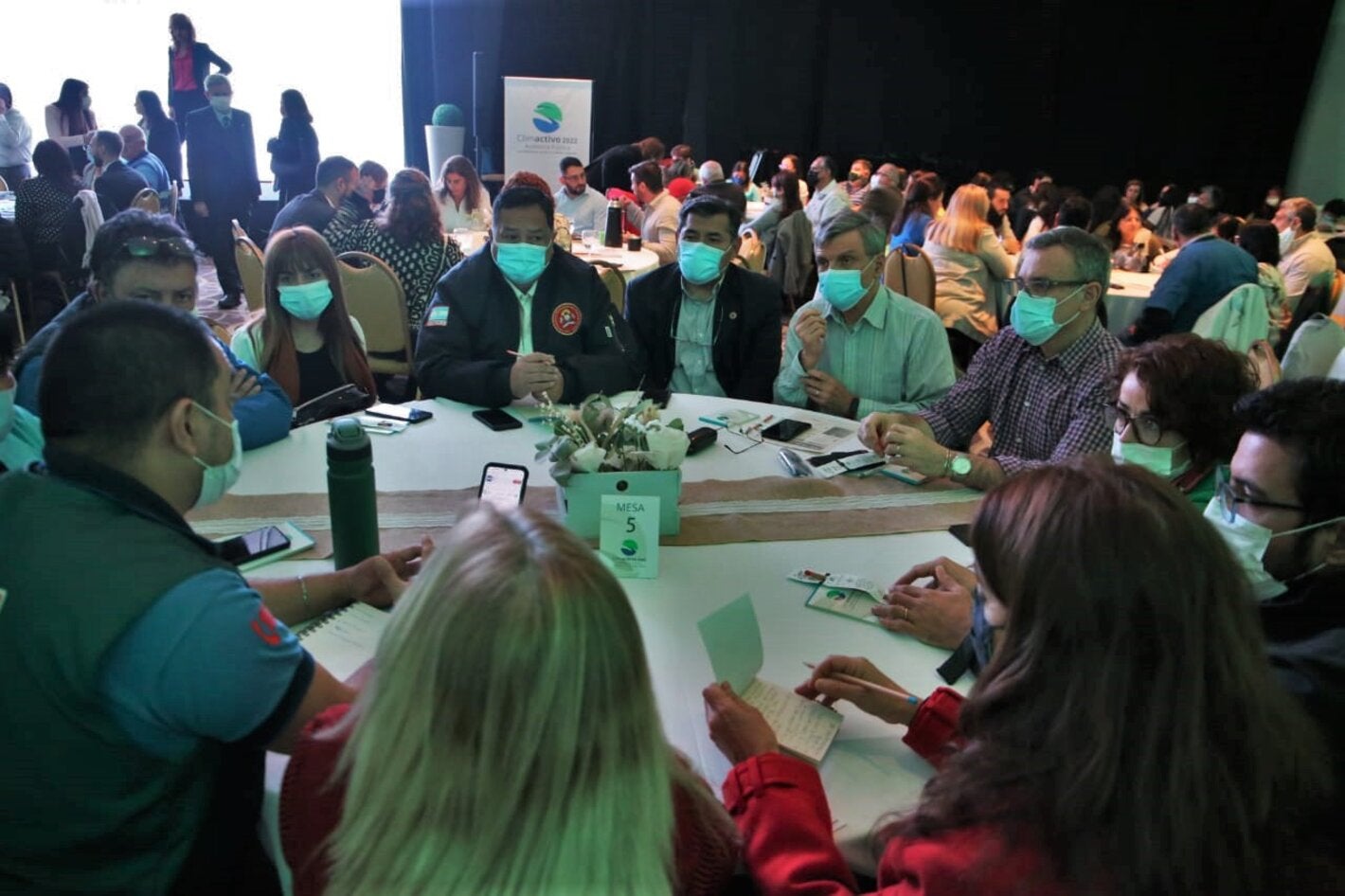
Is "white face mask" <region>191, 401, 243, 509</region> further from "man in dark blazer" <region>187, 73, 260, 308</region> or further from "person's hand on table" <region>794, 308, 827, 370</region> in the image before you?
"man in dark blazer" <region>187, 73, 260, 308</region>

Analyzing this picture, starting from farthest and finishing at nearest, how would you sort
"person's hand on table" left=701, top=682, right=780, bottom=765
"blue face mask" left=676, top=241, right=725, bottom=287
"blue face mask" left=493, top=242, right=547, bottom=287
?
"blue face mask" left=676, top=241, right=725, bottom=287
"blue face mask" left=493, top=242, right=547, bottom=287
"person's hand on table" left=701, top=682, right=780, bottom=765

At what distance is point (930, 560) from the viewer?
5.74 ft

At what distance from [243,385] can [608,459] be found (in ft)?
3.59

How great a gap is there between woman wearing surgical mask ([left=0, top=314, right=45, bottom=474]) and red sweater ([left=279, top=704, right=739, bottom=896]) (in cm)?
123

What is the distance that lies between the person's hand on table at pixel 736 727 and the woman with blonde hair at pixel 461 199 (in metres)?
5.47

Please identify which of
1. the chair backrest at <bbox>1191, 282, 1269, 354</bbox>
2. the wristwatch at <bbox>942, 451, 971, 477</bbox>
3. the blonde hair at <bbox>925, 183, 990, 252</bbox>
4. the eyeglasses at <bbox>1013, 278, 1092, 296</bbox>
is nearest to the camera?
the wristwatch at <bbox>942, 451, 971, 477</bbox>

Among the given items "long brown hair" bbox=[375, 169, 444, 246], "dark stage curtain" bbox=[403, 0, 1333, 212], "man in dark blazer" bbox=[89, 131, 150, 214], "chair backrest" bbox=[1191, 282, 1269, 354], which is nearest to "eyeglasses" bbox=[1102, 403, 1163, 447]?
"chair backrest" bbox=[1191, 282, 1269, 354]

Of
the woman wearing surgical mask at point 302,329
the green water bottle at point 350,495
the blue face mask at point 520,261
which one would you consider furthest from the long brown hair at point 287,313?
the green water bottle at point 350,495

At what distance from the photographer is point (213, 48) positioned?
8258 millimetres

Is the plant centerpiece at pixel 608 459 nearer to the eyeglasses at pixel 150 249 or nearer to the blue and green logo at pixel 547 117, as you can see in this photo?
the eyeglasses at pixel 150 249

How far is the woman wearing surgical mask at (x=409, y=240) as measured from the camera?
4156 mm

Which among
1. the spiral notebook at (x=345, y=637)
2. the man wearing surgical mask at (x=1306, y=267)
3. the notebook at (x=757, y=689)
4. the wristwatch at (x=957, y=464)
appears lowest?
the spiral notebook at (x=345, y=637)

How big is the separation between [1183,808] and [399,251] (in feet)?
13.3

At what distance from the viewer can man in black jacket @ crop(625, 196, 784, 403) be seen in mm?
3068
